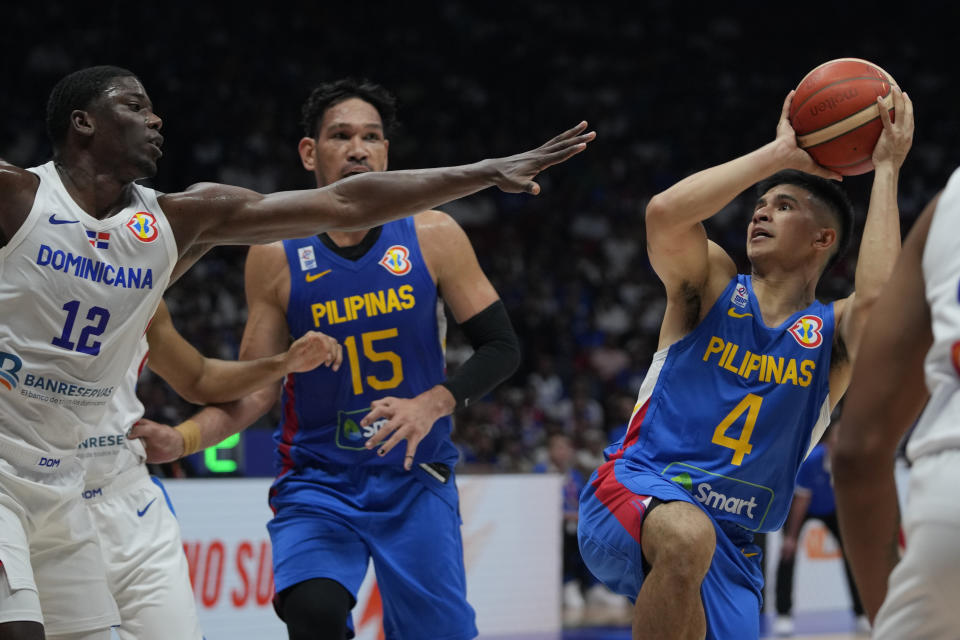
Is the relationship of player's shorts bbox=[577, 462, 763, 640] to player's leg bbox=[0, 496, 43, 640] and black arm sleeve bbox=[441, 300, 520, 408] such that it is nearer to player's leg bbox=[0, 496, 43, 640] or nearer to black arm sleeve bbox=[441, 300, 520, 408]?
black arm sleeve bbox=[441, 300, 520, 408]

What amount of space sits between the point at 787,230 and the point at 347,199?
167 centimetres

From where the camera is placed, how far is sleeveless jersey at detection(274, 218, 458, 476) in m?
4.53

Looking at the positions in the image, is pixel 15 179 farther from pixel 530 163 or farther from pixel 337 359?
pixel 530 163

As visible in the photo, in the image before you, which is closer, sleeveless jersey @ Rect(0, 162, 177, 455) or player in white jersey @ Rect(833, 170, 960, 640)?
player in white jersey @ Rect(833, 170, 960, 640)

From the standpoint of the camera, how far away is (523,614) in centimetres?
946

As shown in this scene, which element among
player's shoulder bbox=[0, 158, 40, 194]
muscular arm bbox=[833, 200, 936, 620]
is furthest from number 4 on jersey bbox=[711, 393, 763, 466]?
player's shoulder bbox=[0, 158, 40, 194]

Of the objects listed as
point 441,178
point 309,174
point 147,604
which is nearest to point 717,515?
point 441,178

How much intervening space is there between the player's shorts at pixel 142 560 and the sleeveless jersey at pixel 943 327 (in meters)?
2.68

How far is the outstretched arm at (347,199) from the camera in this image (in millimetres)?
3719

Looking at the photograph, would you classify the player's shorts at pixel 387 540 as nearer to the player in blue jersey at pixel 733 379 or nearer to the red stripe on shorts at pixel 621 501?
the player in blue jersey at pixel 733 379

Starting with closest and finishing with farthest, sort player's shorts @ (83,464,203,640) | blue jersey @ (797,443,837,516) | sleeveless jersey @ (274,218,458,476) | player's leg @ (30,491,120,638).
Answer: player's leg @ (30,491,120,638) → player's shorts @ (83,464,203,640) → sleeveless jersey @ (274,218,458,476) → blue jersey @ (797,443,837,516)

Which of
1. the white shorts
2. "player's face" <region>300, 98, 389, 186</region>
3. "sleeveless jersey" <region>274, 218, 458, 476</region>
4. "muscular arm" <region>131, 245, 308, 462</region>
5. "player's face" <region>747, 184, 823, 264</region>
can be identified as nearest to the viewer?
the white shorts

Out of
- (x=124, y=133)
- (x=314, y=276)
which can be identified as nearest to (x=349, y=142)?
(x=314, y=276)

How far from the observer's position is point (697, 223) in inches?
161
